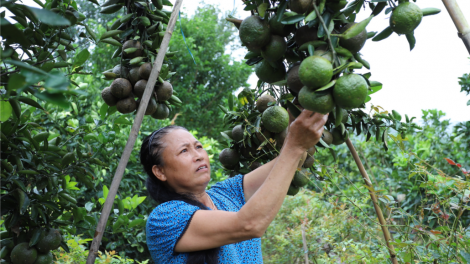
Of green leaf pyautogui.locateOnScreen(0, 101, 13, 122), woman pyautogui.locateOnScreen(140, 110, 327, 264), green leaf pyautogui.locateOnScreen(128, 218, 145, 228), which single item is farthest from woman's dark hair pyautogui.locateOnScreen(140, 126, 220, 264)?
green leaf pyautogui.locateOnScreen(0, 101, 13, 122)

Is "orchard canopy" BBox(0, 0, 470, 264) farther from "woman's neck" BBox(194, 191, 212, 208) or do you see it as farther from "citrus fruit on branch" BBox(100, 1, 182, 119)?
"woman's neck" BBox(194, 191, 212, 208)

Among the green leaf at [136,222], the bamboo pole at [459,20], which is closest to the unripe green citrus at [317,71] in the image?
the bamboo pole at [459,20]

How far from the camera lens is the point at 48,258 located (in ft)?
5.82

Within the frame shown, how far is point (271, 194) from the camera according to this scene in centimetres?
113

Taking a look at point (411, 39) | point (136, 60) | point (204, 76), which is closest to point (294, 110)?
point (411, 39)

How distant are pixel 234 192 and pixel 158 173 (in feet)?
1.18

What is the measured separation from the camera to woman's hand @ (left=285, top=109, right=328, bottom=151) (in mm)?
1068

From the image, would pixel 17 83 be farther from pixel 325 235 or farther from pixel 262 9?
pixel 325 235

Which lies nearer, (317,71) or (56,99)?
(56,99)

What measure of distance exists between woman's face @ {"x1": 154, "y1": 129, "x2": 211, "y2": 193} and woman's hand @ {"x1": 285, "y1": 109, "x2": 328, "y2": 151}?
0.51 metres

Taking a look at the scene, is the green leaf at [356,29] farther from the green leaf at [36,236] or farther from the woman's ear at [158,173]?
the green leaf at [36,236]

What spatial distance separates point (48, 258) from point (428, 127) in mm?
3865

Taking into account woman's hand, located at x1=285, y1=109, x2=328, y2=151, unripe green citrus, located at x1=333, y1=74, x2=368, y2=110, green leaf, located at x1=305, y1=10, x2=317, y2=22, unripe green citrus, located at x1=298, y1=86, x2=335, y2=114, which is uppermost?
green leaf, located at x1=305, y1=10, x2=317, y2=22

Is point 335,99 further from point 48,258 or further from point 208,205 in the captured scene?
point 48,258
